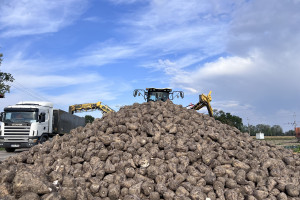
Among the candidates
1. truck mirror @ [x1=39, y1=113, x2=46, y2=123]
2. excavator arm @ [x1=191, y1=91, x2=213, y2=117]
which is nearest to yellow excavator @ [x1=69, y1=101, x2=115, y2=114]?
truck mirror @ [x1=39, y1=113, x2=46, y2=123]

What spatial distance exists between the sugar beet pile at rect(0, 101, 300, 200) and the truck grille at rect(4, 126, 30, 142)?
339 inches

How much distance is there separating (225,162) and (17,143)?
534 inches

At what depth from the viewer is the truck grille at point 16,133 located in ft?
51.9

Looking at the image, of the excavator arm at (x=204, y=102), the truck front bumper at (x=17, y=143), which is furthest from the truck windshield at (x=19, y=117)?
the excavator arm at (x=204, y=102)

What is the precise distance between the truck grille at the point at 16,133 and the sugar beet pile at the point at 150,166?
8.62 m

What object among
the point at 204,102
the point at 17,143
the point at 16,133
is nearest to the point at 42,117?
the point at 16,133

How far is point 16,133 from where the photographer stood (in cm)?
1593

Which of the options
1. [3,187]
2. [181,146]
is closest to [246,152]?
[181,146]

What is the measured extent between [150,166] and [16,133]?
1261cm

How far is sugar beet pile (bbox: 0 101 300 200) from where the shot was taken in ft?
17.4

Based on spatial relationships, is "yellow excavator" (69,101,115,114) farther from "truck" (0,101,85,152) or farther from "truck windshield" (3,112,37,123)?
"truck windshield" (3,112,37,123)

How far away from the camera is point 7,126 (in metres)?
16.0

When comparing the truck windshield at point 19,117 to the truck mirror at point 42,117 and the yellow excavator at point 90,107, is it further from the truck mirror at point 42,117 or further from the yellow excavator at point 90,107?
the yellow excavator at point 90,107

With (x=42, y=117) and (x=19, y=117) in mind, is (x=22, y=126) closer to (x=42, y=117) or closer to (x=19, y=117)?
(x=19, y=117)
